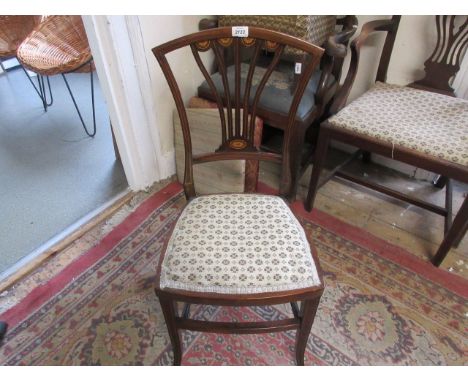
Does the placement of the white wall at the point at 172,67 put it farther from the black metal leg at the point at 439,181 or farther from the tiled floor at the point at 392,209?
the black metal leg at the point at 439,181

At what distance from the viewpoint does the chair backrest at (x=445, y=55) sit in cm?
137

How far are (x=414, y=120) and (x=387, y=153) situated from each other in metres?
0.18

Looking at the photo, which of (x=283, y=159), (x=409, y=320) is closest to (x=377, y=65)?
(x=283, y=159)

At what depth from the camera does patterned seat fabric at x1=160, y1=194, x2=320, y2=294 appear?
2.64 feet

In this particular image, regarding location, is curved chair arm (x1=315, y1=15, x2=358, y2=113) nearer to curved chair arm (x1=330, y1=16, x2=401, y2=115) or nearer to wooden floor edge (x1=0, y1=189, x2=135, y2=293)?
curved chair arm (x1=330, y1=16, x2=401, y2=115)

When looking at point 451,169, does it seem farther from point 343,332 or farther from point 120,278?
point 120,278

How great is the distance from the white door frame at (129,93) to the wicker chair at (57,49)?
69cm

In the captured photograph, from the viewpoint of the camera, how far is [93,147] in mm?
2053

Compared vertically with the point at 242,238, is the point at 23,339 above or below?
below

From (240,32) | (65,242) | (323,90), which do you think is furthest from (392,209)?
(65,242)

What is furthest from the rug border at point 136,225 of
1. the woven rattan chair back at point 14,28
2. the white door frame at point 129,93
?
the woven rattan chair back at point 14,28

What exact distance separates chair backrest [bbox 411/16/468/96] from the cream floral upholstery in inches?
3.9

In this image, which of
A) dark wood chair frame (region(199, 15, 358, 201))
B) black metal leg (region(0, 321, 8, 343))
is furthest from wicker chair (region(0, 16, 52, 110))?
black metal leg (region(0, 321, 8, 343))
